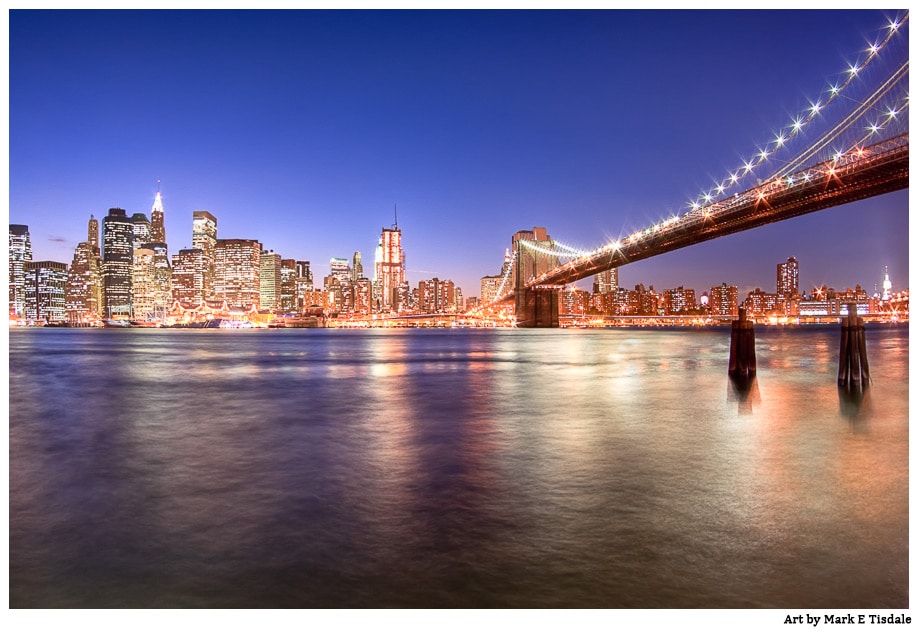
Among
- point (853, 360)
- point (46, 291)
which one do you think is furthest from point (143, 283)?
point (853, 360)

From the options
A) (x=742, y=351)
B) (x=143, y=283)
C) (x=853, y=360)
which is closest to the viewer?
(x=853, y=360)

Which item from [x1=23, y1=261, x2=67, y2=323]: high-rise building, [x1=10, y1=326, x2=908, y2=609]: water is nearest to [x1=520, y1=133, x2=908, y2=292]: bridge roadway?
[x1=10, y1=326, x2=908, y2=609]: water

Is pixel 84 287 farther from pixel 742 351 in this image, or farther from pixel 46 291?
pixel 742 351

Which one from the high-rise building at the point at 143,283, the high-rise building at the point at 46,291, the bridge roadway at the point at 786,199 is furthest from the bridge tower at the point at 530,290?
the high-rise building at the point at 143,283

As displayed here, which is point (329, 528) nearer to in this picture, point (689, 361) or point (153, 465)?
point (153, 465)

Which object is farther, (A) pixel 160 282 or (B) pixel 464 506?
(A) pixel 160 282

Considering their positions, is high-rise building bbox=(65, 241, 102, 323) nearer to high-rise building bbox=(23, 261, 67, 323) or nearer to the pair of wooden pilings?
high-rise building bbox=(23, 261, 67, 323)

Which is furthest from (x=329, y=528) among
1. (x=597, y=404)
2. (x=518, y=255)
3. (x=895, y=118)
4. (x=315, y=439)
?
(x=518, y=255)
